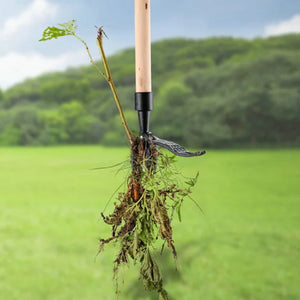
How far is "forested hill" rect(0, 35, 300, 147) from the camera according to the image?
322cm

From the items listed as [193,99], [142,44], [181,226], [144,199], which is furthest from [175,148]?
[193,99]

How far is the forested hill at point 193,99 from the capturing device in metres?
3.22

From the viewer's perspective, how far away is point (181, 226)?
7.45 feet

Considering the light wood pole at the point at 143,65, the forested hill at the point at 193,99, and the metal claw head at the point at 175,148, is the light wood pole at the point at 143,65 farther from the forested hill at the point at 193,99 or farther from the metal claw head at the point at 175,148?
the forested hill at the point at 193,99

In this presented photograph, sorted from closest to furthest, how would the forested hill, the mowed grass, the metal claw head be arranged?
the metal claw head, the mowed grass, the forested hill

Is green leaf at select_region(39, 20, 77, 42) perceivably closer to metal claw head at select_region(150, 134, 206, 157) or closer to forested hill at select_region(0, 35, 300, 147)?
metal claw head at select_region(150, 134, 206, 157)

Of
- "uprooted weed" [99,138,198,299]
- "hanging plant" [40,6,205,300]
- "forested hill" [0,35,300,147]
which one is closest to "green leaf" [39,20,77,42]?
"hanging plant" [40,6,205,300]

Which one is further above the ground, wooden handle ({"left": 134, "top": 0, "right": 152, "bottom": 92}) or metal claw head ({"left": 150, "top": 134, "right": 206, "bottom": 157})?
wooden handle ({"left": 134, "top": 0, "right": 152, "bottom": 92})

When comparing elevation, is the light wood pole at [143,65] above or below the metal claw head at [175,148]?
above

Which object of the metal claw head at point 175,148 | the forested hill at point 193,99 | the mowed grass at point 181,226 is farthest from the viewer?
the forested hill at point 193,99

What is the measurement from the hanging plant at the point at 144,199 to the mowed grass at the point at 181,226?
77 mm

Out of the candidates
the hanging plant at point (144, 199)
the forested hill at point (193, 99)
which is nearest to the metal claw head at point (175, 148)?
the hanging plant at point (144, 199)

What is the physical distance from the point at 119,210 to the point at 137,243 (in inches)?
3.5

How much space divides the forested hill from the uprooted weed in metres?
2.20
